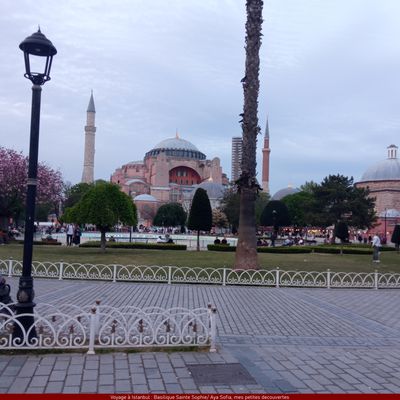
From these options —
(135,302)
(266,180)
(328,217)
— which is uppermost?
(266,180)

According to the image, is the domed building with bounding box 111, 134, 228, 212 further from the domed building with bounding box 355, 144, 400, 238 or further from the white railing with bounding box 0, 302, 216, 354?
the white railing with bounding box 0, 302, 216, 354

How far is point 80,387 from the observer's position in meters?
4.32

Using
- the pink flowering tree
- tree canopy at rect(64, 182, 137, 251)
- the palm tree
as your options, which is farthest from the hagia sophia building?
the palm tree

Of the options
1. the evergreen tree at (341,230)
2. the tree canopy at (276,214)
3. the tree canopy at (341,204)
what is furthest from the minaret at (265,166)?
the evergreen tree at (341,230)

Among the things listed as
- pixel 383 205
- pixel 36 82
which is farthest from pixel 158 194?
pixel 36 82

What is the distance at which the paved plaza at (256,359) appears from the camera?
4465 millimetres

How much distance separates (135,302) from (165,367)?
4.50 m

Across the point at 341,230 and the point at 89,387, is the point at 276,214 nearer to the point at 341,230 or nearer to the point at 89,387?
the point at 341,230


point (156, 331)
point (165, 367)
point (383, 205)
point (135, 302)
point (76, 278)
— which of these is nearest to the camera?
point (165, 367)

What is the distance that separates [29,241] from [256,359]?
3.19 meters

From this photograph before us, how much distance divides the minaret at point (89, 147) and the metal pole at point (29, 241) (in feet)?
300

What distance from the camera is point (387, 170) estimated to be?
213 feet

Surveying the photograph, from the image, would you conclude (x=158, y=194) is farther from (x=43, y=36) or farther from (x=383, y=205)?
(x=43, y=36)

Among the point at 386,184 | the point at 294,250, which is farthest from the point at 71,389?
the point at 386,184
